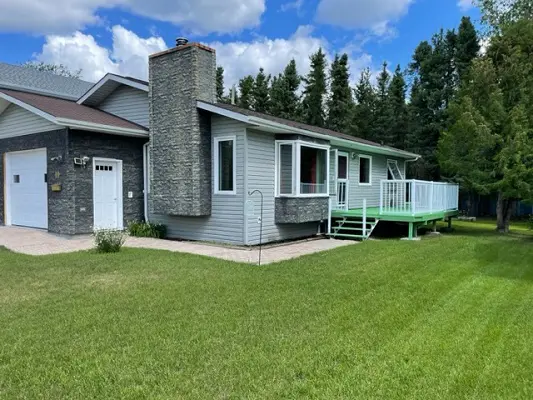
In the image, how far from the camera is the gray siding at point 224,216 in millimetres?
9680

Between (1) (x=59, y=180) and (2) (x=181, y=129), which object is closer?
(2) (x=181, y=129)

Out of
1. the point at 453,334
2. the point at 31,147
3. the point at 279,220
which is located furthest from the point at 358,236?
the point at 31,147

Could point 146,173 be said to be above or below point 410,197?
above

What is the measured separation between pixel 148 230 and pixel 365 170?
26.2 ft

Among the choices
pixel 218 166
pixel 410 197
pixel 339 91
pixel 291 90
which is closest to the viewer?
pixel 218 166

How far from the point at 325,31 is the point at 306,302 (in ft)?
81.8

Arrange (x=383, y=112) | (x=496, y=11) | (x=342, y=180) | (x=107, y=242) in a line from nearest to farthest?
(x=107, y=242)
(x=342, y=180)
(x=496, y=11)
(x=383, y=112)

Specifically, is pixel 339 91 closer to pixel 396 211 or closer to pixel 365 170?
pixel 365 170

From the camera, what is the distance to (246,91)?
3152cm

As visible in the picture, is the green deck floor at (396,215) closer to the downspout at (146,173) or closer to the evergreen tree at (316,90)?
the downspout at (146,173)

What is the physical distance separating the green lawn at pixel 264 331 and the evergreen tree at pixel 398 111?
62.5 feet

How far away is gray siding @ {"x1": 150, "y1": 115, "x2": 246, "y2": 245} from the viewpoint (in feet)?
31.8

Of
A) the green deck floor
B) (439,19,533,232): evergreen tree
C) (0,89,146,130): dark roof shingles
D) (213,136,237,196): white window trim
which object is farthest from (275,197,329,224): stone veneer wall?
(439,19,533,232): evergreen tree

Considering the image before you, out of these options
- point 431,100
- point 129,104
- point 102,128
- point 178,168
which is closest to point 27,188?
point 102,128
